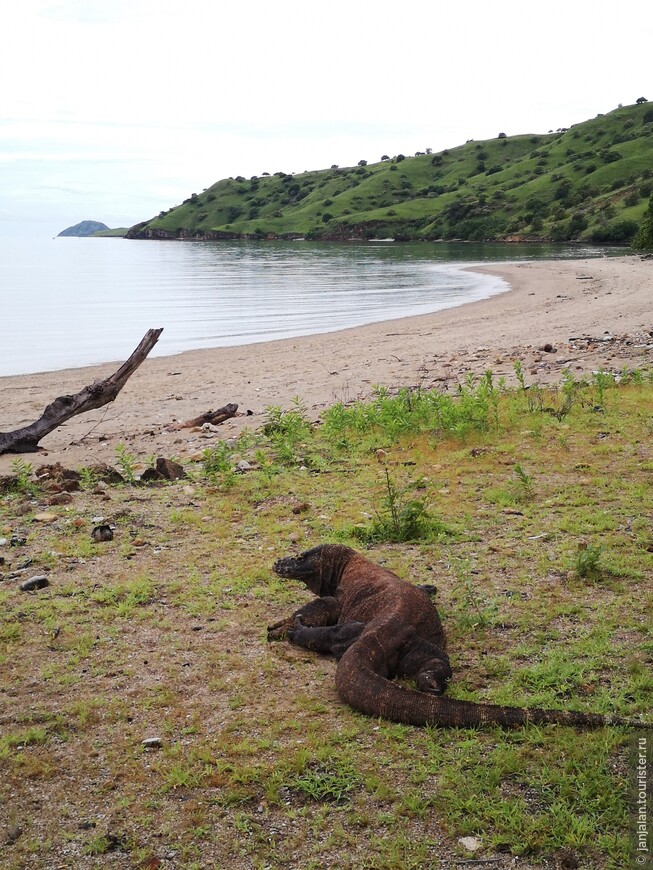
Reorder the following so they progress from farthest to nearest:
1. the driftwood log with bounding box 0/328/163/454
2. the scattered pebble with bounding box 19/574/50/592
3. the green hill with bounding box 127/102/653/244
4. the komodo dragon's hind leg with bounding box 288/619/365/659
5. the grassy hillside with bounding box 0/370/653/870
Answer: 1. the green hill with bounding box 127/102/653/244
2. the driftwood log with bounding box 0/328/163/454
3. the scattered pebble with bounding box 19/574/50/592
4. the komodo dragon's hind leg with bounding box 288/619/365/659
5. the grassy hillside with bounding box 0/370/653/870

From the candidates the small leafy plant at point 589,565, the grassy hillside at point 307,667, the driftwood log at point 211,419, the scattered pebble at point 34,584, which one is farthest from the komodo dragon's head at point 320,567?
the driftwood log at point 211,419

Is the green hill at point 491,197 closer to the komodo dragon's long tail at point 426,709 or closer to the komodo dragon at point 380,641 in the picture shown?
the komodo dragon at point 380,641

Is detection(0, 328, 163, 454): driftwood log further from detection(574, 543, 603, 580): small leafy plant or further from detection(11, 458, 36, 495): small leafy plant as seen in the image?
detection(574, 543, 603, 580): small leafy plant

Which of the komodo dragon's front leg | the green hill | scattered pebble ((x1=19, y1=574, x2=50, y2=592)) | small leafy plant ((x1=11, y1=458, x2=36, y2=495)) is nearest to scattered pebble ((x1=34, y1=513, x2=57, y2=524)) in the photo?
small leafy plant ((x1=11, y1=458, x2=36, y2=495))

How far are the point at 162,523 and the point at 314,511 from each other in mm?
1686

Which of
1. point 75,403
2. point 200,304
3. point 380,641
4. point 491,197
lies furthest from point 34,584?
point 491,197

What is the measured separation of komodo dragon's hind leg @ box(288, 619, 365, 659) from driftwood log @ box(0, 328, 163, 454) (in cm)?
767

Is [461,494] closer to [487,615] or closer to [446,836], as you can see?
[487,615]

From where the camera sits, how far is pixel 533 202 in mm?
126062

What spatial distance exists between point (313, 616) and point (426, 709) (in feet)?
5.03

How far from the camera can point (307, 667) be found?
17.7 ft

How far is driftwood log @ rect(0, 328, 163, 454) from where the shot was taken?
12.4 m

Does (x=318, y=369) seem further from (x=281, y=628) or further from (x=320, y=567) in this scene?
(x=281, y=628)

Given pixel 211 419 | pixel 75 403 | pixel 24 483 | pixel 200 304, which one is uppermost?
pixel 200 304
